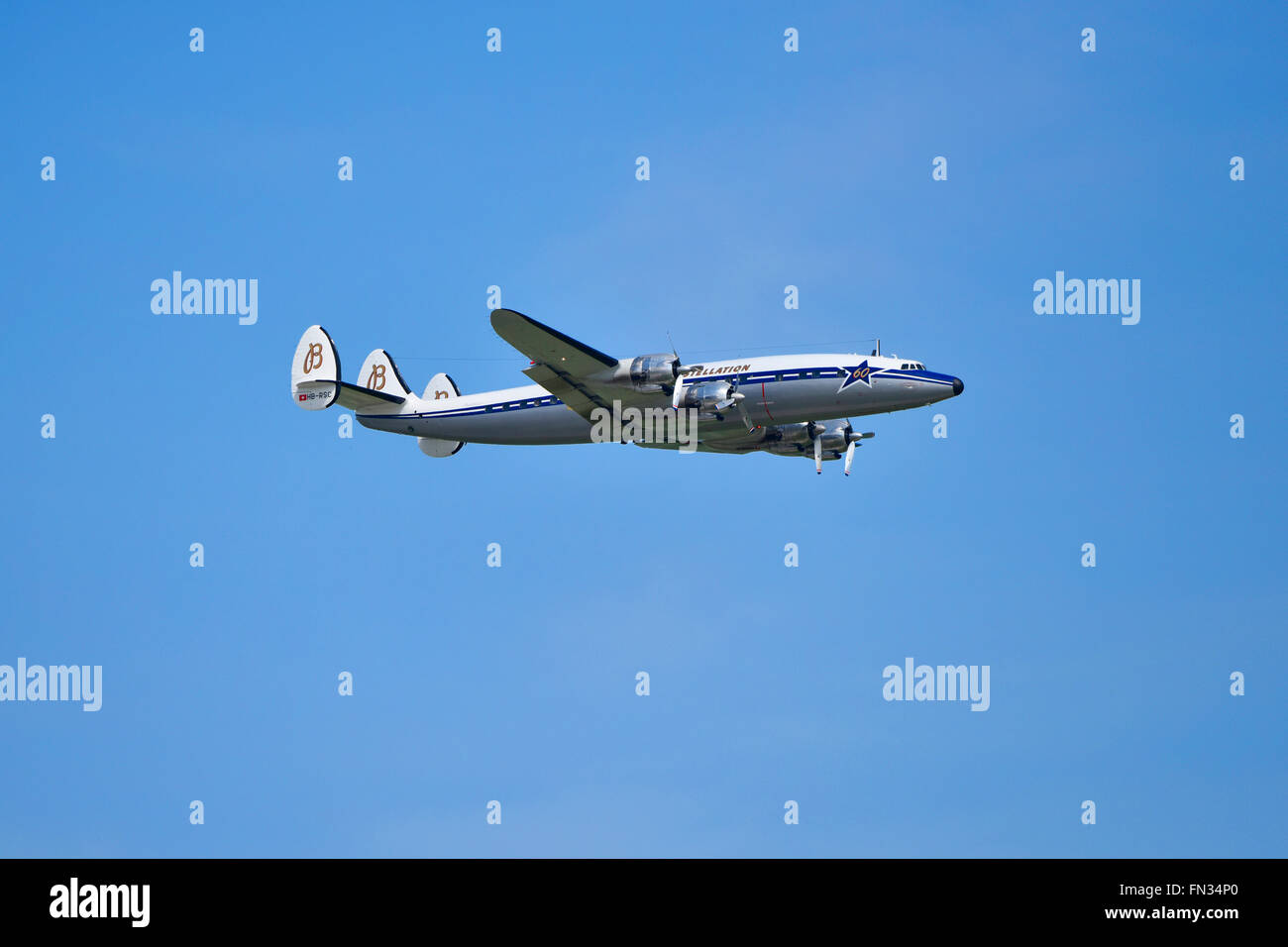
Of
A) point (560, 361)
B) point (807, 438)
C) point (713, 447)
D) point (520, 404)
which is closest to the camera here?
point (560, 361)

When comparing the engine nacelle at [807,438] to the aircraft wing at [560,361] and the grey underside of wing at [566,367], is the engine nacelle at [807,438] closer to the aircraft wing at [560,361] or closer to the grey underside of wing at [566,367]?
the grey underside of wing at [566,367]

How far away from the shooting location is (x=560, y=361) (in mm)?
44188

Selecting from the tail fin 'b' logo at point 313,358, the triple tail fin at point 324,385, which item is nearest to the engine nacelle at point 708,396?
the triple tail fin at point 324,385

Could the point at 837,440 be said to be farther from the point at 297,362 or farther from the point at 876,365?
the point at 297,362

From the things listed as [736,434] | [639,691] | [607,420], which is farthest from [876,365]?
[639,691]

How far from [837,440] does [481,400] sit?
47.4ft

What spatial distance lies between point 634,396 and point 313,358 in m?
14.3

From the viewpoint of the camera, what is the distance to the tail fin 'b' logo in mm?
51438

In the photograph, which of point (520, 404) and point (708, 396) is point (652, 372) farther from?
point (520, 404)

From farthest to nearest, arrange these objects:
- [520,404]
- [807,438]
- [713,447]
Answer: [807,438] → [713,447] → [520,404]

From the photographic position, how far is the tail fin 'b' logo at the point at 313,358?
51438 millimetres

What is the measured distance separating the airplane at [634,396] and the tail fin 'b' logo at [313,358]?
1.5 inches

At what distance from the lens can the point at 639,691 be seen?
4069 cm

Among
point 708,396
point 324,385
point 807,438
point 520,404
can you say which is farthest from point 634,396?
point 324,385
